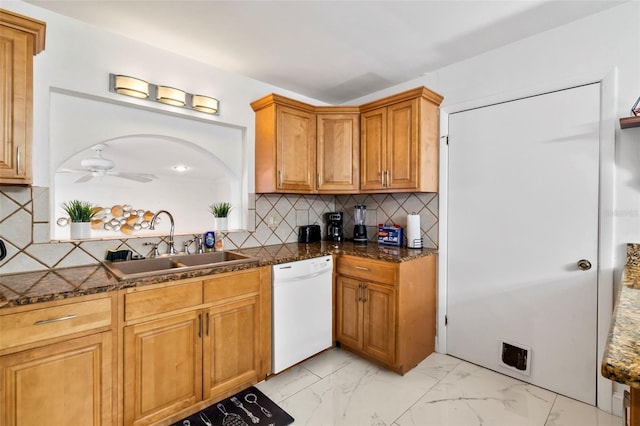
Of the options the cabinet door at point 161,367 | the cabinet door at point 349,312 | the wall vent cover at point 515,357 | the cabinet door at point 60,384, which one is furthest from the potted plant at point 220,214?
the wall vent cover at point 515,357

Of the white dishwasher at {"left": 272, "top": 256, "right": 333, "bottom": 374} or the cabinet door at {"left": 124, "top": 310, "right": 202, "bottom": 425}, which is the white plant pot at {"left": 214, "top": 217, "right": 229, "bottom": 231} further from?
the cabinet door at {"left": 124, "top": 310, "right": 202, "bottom": 425}

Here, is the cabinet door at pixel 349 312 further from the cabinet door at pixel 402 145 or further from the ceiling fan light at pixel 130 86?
the ceiling fan light at pixel 130 86

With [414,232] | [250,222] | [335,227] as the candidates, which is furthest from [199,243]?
[414,232]

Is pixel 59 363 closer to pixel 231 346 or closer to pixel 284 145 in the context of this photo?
pixel 231 346

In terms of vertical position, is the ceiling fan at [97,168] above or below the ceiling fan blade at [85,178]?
above

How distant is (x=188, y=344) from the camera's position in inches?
68.0

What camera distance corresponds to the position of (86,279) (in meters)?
1.56

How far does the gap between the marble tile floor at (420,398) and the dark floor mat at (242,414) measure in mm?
73

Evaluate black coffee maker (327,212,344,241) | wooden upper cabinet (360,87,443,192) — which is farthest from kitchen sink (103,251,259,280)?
wooden upper cabinet (360,87,443,192)

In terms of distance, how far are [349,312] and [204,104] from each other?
2011mm

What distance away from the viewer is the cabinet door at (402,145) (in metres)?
2.39

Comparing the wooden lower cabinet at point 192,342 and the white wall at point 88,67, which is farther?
the white wall at point 88,67

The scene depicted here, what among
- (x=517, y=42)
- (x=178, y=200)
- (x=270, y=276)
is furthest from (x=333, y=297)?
(x=517, y=42)

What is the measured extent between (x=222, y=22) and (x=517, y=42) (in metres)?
2.00
